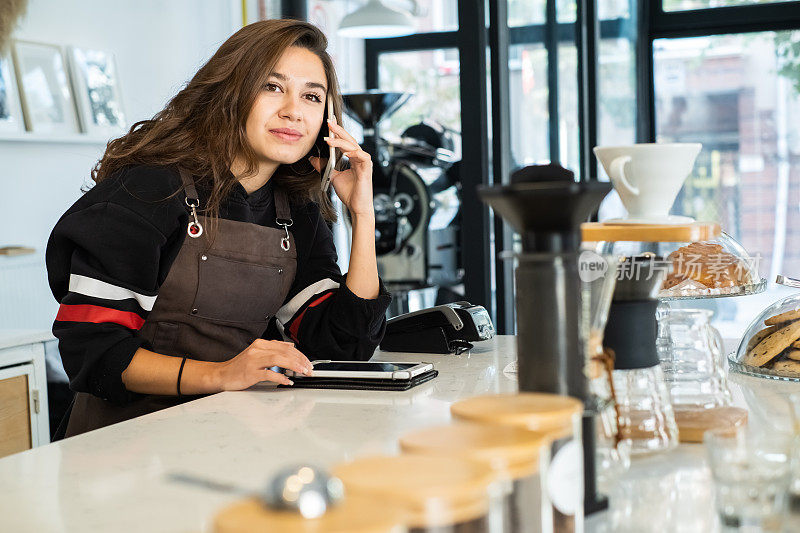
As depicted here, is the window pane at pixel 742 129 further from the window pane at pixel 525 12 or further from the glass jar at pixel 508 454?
the glass jar at pixel 508 454

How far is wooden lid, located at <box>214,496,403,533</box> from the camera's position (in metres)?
0.55

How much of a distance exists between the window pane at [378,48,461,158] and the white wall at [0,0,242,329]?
1.55 m

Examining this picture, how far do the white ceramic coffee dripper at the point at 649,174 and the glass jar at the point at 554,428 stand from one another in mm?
544

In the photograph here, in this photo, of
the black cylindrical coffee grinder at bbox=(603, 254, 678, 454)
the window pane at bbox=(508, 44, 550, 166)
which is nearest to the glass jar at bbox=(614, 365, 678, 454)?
the black cylindrical coffee grinder at bbox=(603, 254, 678, 454)

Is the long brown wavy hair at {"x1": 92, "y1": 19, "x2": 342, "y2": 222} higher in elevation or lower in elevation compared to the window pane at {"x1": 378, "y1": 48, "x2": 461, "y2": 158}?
lower

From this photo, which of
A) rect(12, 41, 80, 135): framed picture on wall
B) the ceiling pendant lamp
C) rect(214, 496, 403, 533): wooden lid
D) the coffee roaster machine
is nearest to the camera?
rect(214, 496, 403, 533): wooden lid

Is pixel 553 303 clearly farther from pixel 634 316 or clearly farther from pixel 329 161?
pixel 329 161

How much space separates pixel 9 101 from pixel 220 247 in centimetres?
228

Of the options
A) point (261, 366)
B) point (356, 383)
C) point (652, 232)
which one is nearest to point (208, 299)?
point (261, 366)

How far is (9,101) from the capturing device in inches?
147

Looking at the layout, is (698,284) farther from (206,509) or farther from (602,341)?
(206,509)

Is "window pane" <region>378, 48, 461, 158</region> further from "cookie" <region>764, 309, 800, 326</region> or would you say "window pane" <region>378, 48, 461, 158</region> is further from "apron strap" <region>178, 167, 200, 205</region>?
"cookie" <region>764, 309, 800, 326</region>

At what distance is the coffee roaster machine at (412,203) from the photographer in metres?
4.39

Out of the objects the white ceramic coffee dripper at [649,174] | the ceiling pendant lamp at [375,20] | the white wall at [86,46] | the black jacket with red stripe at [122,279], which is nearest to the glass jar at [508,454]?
the white ceramic coffee dripper at [649,174]
